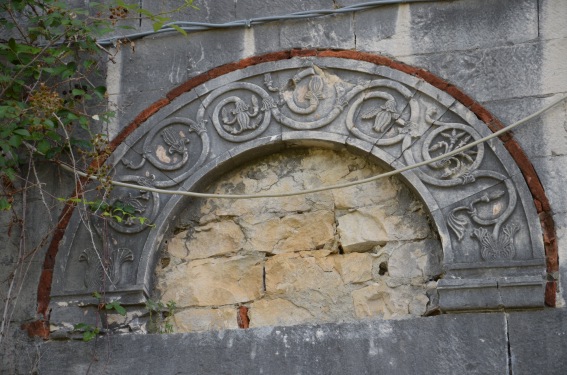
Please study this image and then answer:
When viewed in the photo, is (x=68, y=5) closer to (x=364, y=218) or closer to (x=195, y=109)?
(x=195, y=109)

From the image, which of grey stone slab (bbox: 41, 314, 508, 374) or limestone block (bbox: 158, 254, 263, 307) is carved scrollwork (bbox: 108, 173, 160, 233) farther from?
grey stone slab (bbox: 41, 314, 508, 374)

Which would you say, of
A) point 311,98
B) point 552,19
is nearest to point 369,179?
point 311,98

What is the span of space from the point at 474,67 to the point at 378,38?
21.0 inches

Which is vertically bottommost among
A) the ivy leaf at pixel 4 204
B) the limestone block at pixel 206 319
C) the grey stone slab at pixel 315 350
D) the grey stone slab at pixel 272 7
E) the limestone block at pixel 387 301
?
the grey stone slab at pixel 315 350

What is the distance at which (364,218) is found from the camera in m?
6.40

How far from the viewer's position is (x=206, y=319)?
251 inches

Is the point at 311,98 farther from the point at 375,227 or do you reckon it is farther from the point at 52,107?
the point at 52,107

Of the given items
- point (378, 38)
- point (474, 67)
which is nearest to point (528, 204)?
point (474, 67)

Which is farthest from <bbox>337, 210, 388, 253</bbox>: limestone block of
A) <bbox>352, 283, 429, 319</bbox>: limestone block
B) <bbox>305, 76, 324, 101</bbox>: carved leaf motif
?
<bbox>305, 76, 324, 101</bbox>: carved leaf motif

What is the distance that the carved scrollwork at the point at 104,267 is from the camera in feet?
20.8

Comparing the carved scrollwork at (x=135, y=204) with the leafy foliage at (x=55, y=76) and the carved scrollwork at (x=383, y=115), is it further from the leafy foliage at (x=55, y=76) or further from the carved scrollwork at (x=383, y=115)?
the carved scrollwork at (x=383, y=115)

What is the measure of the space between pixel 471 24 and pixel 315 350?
187 centimetres

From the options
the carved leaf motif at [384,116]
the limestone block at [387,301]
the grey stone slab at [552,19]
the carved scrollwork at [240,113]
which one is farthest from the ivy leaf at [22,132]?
the grey stone slab at [552,19]

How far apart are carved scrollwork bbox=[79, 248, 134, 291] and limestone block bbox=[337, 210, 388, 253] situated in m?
1.10
